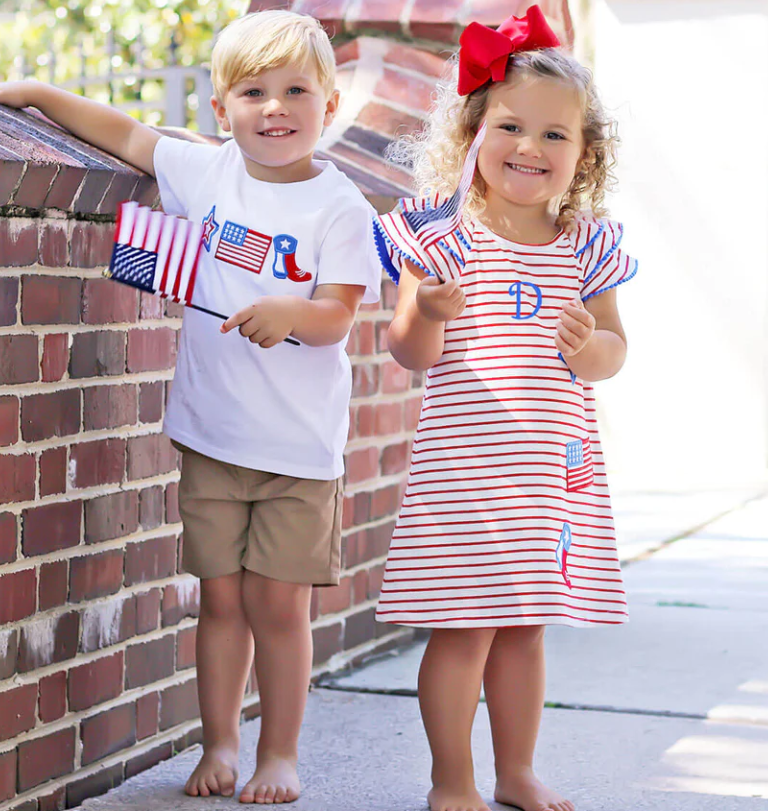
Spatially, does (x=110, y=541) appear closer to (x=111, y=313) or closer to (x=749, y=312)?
(x=111, y=313)

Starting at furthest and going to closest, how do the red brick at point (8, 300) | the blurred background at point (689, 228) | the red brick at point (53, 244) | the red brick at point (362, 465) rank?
the blurred background at point (689, 228) → the red brick at point (362, 465) → the red brick at point (53, 244) → the red brick at point (8, 300)

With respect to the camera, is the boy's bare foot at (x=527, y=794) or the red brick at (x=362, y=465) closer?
the boy's bare foot at (x=527, y=794)

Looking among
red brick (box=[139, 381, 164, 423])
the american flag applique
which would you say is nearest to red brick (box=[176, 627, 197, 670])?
red brick (box=[139, 381, 164, 423])

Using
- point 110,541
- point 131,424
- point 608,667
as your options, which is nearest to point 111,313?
point 131,424

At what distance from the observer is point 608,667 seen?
4.00 m

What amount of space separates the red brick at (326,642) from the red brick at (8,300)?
1.47 m

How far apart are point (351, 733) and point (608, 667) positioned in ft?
3.21

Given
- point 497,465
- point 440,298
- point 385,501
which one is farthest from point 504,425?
point 385,501

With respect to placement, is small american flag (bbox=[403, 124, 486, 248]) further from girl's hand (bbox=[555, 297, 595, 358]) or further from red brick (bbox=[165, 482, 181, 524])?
red brick (bbox=[165, 482, 181, 524])

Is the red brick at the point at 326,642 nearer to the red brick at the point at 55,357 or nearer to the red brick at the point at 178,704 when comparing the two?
the red brick at the point at 178,704

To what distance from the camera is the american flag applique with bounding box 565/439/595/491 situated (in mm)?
2795

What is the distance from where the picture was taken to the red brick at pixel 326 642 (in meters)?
3.74

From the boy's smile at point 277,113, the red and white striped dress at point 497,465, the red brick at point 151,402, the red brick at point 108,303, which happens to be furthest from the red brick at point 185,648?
the boy's smile at point 277,113

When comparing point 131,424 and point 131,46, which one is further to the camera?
point 131,46
